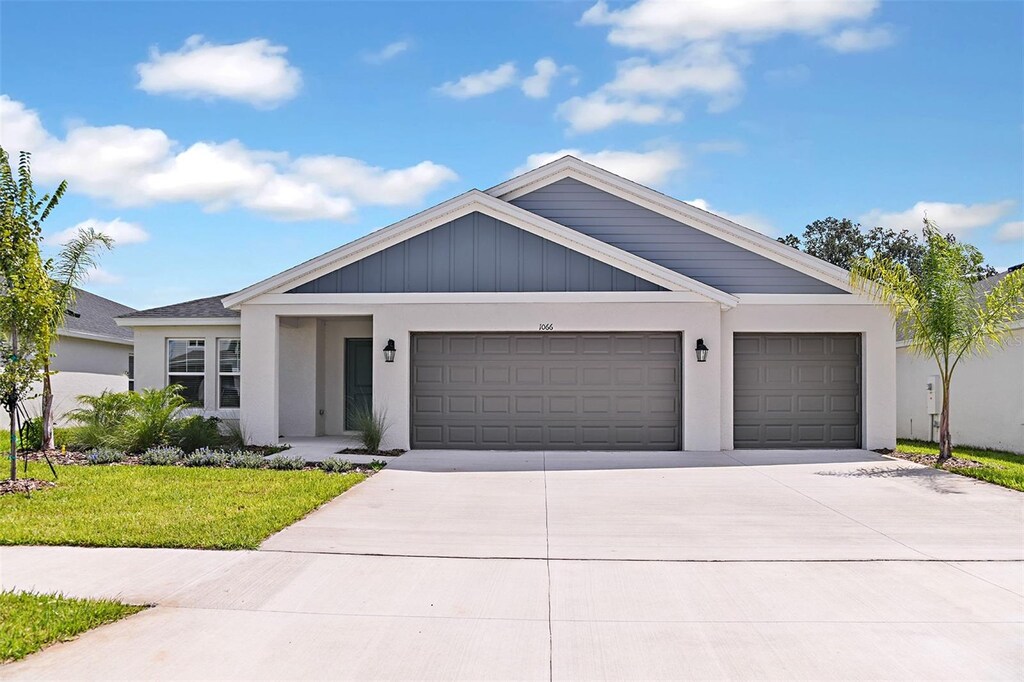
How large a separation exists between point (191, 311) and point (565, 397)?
8.64 metres

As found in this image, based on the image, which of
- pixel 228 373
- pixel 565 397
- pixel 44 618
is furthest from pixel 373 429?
pixel 44 618

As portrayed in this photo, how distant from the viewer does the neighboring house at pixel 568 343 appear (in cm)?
1446

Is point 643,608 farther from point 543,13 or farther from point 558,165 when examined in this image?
point 558,165

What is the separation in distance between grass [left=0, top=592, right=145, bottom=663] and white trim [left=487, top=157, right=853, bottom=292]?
1218 centimetres

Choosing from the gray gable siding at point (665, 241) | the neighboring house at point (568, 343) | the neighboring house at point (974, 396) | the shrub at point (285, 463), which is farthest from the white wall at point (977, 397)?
the shrub at point (285, 463)

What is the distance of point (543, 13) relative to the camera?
1370 centimetres

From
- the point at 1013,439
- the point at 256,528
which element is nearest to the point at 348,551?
the point at 256,528

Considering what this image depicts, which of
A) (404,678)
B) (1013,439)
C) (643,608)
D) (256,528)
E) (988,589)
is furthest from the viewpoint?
(1013,439)

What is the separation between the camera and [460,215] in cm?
1457

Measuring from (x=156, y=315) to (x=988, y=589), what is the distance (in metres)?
15.9

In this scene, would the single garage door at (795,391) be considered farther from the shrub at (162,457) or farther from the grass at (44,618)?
the grass at (44,618)

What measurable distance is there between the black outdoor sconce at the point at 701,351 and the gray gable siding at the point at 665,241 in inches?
69.1

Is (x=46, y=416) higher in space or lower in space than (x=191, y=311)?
lower

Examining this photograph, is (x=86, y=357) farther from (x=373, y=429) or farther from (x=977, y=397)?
(x=977, y=397)
